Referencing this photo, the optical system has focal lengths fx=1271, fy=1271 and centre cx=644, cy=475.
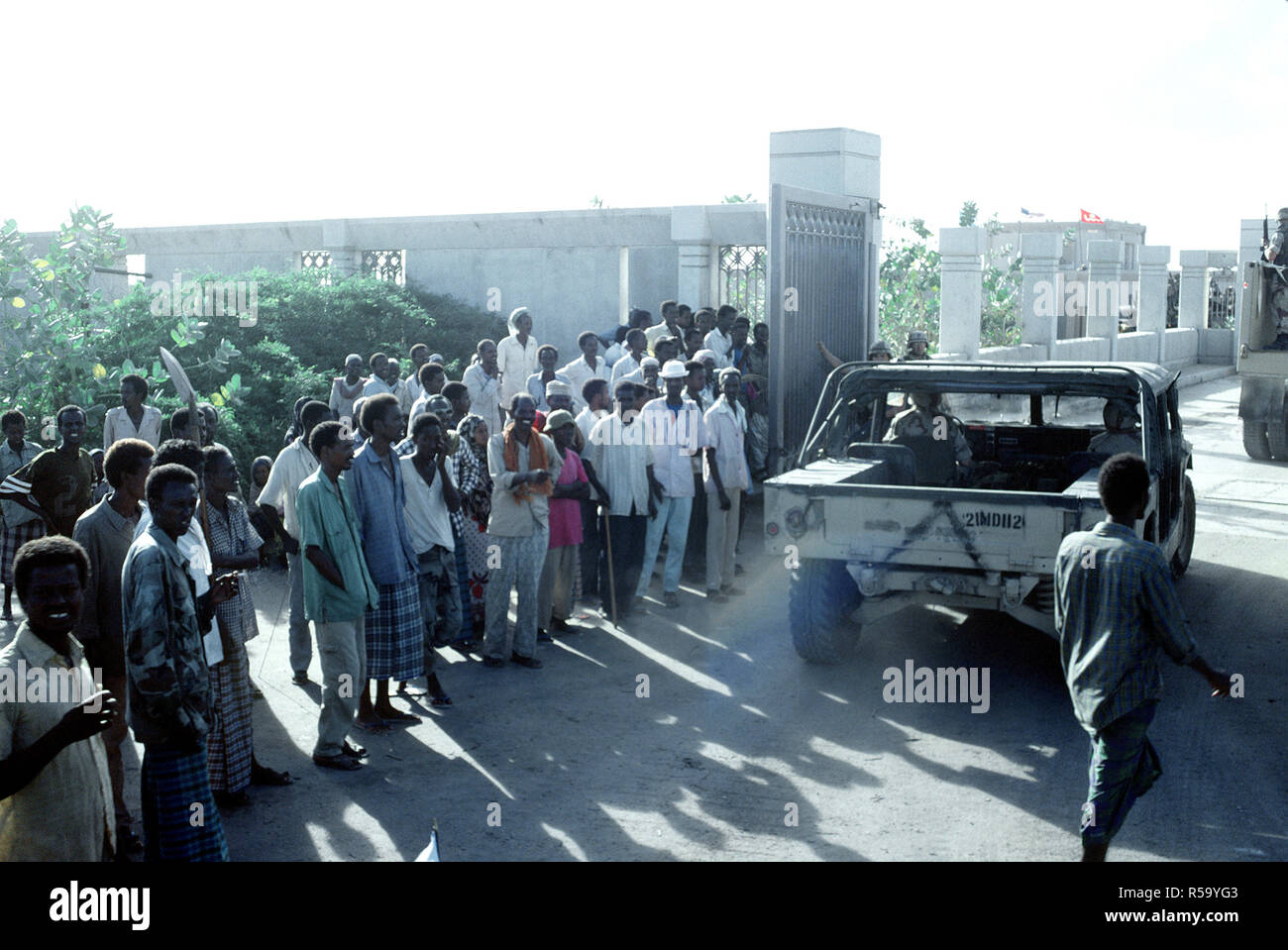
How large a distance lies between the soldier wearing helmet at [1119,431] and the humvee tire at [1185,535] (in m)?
1.30

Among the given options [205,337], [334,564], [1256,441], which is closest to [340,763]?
[334,564]

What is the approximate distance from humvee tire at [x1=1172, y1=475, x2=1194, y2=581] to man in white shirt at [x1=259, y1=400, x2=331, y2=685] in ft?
20.0

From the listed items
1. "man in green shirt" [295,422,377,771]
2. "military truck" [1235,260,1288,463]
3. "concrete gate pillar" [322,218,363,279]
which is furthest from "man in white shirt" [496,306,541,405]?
"military truck" [1235,260,1288,463]

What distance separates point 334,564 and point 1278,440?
14.2 meters

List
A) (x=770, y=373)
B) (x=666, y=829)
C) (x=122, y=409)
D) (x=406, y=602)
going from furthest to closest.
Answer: (x=770, y=373) < (x=122, y=409) < (x=406, y=602) < (x=666, y=829)

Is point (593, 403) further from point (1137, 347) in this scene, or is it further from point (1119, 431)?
point (1137, 347)

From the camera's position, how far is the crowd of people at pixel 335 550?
3484mm

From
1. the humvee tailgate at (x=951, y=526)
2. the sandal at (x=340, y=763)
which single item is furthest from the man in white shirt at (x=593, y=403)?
the sandal at (x=340, y=763)

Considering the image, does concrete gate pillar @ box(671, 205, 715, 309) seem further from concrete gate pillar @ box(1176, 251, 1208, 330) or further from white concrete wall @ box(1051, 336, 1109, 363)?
concrete gate pillar @ box(1176, 251, 1208, 330)

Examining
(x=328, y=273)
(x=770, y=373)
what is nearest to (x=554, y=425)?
(x=770, y=373)

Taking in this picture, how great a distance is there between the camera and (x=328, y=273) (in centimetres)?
1767
